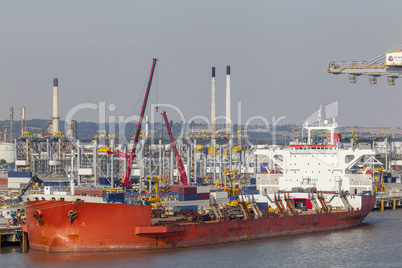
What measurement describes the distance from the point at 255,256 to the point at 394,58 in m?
20.0

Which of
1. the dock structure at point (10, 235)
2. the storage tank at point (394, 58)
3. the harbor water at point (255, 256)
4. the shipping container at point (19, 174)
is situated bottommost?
the harbor water at point (255, 256)

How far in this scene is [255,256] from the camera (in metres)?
35.1

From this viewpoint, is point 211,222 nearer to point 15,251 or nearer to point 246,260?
point 246,260

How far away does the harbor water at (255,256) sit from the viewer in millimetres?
32688

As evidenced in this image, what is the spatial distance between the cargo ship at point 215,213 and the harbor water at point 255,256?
2.04 ft

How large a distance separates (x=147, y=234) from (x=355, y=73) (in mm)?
Answer: 24507

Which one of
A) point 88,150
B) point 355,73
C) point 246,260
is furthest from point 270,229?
point 88,150

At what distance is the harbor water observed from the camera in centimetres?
3269

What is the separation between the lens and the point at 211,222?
124 feet

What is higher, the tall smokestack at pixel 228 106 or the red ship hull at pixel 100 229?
the tall smokestack at pixel 228 106

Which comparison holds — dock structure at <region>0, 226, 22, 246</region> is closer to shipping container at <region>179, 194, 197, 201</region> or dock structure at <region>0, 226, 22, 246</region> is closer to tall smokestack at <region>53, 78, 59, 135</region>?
shipping container at <region>179, 194, 197, 201</region>

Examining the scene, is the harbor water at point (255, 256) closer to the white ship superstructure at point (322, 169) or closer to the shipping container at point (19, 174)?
the white ship superstructure at point (322, 169)

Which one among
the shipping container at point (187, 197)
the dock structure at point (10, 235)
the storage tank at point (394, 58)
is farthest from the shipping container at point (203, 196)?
the dock structure at point (10, 235)

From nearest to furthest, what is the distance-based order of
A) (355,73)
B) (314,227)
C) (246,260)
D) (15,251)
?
(246,260) < (15,251) < (314,227) < (355,73)
